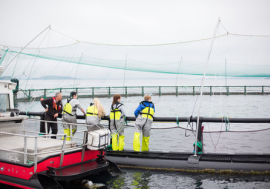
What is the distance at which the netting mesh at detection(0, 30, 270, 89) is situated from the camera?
909 cm

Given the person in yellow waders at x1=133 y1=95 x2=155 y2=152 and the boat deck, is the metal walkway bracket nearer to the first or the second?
the boat deck

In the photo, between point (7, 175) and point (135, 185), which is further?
point (135, 185)

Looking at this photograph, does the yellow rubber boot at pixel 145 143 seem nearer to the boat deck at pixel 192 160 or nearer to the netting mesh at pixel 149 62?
the boat deck at pixel 192 160

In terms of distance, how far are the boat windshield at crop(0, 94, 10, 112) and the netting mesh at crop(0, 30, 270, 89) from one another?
411 centimetres

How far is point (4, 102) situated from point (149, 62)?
249 inches

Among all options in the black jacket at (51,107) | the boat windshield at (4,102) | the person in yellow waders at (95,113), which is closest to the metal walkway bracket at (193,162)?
the person in yellow waders at (95,113)

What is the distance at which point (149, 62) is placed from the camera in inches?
492

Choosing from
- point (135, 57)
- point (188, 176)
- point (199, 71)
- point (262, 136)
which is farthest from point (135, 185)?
point (135, 57)

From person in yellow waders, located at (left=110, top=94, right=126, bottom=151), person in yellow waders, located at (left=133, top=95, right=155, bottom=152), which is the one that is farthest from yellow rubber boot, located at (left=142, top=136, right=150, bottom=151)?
person in yellow waders, located at (left=110, top=94, right=126, bottom=151)

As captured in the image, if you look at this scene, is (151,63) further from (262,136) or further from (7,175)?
(7,175)

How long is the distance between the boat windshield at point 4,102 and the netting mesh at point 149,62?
411cm

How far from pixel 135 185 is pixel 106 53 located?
735 cm

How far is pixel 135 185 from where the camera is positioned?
671 cm

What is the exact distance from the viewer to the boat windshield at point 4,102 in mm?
8077
